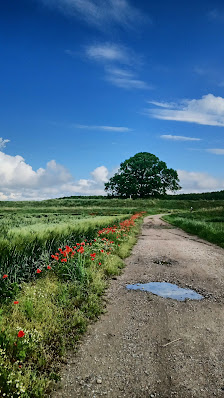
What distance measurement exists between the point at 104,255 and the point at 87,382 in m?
5.44

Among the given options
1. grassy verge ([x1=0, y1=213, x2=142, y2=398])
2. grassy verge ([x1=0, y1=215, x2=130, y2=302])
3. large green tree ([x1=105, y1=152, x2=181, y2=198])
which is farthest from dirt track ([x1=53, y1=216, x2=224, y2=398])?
large green tree ([x1=105, y1=152, x2=181, y2=198])

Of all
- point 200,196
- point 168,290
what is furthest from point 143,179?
point 168,290

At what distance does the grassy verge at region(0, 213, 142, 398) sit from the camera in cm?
324

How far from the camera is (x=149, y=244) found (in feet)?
44.9

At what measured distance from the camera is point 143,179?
80.5 m

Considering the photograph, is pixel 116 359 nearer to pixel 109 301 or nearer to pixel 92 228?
pixel 109 301

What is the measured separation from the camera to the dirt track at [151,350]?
3.30 m

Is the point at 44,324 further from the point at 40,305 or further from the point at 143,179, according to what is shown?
the point at 143,179

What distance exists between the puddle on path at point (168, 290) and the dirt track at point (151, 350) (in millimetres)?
261

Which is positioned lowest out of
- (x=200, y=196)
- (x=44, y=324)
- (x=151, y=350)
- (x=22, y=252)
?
(x=151, y=350)

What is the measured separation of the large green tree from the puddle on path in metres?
71.3

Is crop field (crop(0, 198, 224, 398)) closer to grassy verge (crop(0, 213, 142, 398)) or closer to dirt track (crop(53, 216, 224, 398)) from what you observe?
grassy verge (crop(0, 213, 142, 398))

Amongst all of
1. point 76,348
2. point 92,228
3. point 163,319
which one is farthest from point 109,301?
point 92,228

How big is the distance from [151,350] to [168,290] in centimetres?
284
